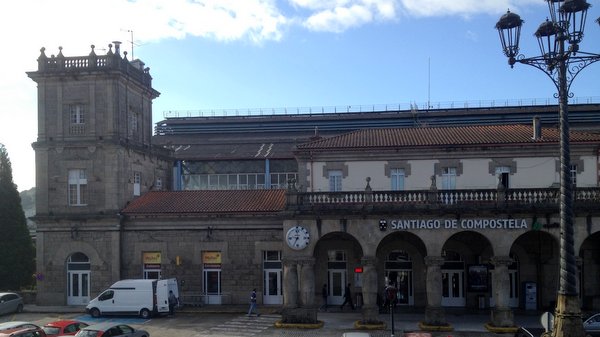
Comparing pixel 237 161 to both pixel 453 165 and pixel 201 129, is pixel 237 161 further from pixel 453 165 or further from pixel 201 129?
pixel 453 165

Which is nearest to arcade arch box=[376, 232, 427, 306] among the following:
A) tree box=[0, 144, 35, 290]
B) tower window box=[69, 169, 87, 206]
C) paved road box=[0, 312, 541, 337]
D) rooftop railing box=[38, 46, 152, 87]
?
paved road box=[0, 312, 541, 337]

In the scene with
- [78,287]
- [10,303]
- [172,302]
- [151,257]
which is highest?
[151,257]

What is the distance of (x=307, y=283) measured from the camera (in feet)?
103

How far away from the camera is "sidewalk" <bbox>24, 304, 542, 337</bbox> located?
29750mm

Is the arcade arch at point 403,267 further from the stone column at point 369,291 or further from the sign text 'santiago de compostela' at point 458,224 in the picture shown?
the stone column at point 369,291

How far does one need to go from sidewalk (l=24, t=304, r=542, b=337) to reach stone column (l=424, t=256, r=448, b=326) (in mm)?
833

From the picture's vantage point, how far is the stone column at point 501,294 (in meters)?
29.7

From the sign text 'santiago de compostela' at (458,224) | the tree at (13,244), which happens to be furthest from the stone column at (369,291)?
the tree at (13,244)

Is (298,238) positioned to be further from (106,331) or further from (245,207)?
(106,331)

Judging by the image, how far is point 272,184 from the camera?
55875mm

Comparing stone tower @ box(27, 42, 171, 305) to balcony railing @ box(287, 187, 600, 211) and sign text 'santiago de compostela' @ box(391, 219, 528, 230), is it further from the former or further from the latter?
sign text 'santiago de compostela' @ box(391, 219, 528, 230)

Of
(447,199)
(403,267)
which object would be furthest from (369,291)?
(403,267)

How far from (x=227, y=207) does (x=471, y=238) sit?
15012 mm

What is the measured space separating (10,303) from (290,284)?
18142 millimetres
